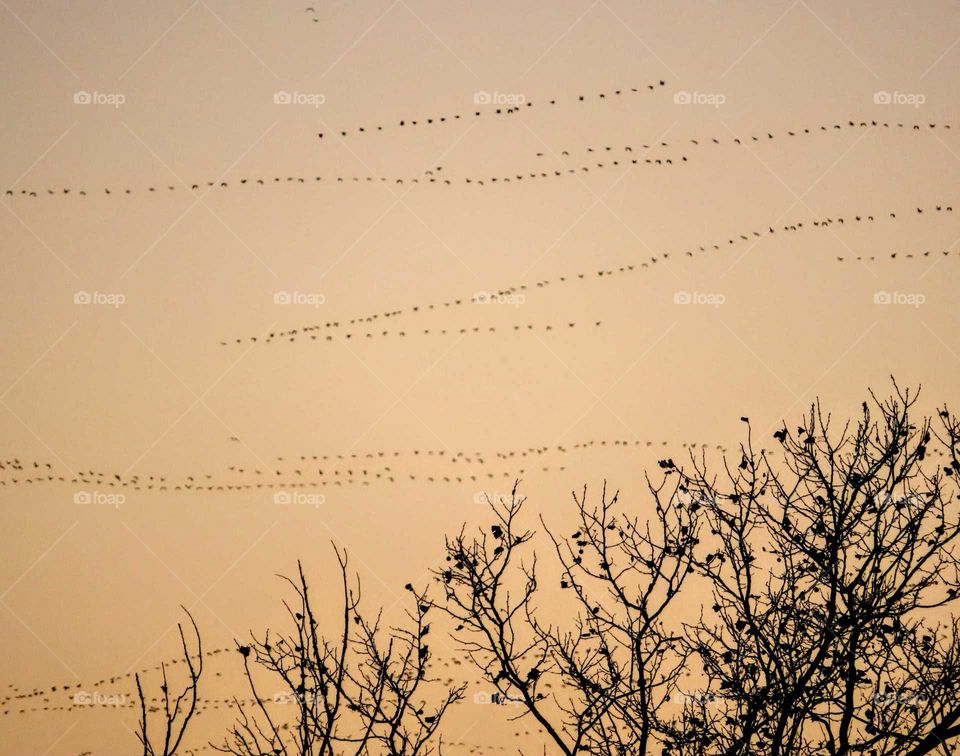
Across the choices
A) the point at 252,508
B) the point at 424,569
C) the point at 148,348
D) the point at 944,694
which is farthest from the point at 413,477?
→ the point at 944,694

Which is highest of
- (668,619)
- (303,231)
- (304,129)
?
(304,129)

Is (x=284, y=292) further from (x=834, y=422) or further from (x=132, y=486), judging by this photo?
(x=834, y=422)

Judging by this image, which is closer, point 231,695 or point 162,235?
point 231,695

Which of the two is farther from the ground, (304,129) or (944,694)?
(304,129)

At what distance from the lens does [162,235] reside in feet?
29.2

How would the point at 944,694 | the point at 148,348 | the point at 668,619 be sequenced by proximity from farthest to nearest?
the point at 148,348
the point at 668,619
the point at 944,694

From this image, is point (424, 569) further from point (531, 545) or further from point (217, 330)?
point (217, 330)

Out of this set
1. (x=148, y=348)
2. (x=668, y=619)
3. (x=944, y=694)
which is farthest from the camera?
(x=148, y=348)

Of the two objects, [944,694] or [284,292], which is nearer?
[944,694]

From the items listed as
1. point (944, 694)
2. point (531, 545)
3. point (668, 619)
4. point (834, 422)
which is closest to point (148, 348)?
point (531, 545)

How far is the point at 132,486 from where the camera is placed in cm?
860

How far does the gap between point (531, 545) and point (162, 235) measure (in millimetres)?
4501

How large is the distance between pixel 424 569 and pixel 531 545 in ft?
3.18

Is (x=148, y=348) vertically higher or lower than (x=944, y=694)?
higher
